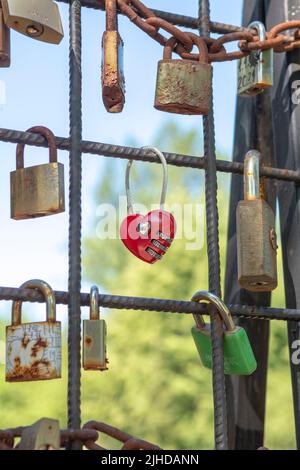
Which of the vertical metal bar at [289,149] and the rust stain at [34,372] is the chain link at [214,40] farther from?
the rust stain at [34,372]

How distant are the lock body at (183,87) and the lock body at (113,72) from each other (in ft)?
0.26

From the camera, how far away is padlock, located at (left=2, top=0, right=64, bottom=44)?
1.69m

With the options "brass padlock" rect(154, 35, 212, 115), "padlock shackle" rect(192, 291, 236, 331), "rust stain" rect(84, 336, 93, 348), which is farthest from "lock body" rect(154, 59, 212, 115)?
"rust stain" rect(84, 336, 93, 348)

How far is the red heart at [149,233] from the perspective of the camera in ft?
5.74

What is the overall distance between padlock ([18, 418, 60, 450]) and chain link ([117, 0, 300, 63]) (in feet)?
2.65

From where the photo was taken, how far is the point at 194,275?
9.89 m

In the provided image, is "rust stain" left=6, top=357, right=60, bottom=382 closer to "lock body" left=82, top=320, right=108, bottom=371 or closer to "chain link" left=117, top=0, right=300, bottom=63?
"lock body" left=82, top=320, right=108, bottom=371

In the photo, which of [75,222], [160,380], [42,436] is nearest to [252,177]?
[75,222]

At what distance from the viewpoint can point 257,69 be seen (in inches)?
79.5

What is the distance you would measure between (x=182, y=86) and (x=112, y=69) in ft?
0.51

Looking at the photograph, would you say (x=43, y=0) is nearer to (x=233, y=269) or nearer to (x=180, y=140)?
(x=233, y=269)

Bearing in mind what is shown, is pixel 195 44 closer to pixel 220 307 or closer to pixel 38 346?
pixel 220 307

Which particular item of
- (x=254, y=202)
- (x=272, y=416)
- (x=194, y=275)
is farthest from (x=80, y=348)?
(x=194, y=275)
